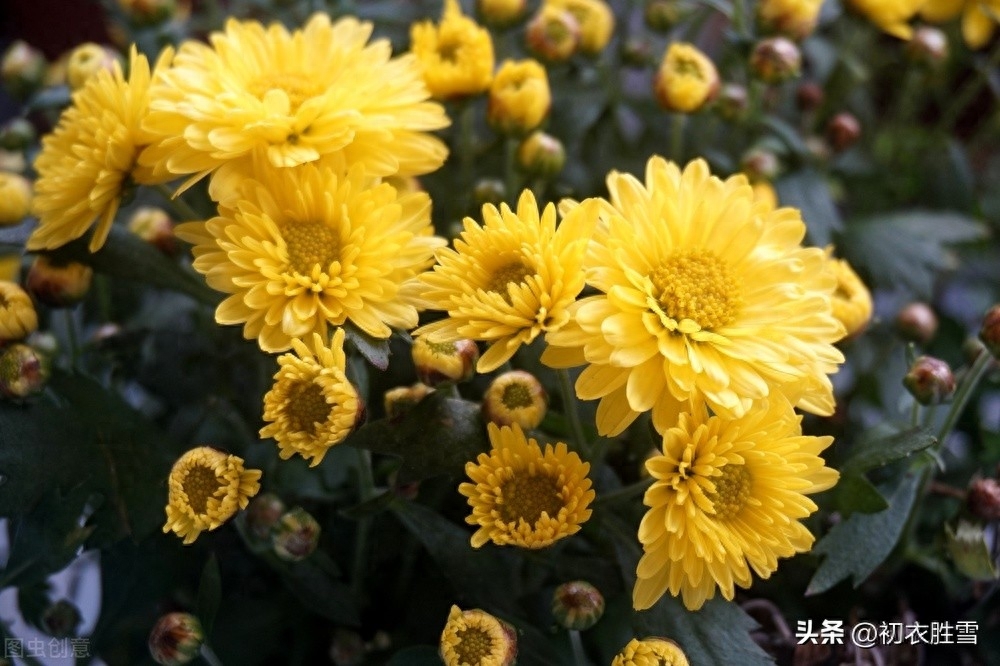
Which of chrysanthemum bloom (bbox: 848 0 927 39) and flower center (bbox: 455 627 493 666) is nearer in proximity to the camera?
flower center (bbox: 455 627 493 666)

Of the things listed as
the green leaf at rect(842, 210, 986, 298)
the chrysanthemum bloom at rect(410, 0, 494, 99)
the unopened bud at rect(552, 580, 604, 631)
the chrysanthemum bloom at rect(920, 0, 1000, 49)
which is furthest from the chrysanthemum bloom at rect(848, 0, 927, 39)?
the unopened bud at rect(552, 580, 604, 631)

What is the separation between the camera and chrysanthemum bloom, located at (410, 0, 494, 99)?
0.71 m

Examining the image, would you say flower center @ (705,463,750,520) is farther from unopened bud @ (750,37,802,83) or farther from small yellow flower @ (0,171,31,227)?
small yellow flower @ (0,171,31,227)

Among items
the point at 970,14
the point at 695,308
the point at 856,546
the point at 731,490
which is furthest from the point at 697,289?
the point at 970,14

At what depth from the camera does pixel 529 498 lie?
55cm

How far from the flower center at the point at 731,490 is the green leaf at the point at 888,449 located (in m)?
0.13

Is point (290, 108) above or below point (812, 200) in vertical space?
above

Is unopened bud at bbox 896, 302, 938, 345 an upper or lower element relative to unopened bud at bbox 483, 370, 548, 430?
lower

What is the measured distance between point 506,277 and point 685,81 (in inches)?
12.1

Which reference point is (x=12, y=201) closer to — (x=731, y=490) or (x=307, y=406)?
(x=307, y=406)

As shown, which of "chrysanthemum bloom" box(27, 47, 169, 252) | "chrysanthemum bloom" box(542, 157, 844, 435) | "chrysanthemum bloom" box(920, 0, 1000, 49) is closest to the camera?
"chrysanthemum bloom" box(542, 157, 844, 435)

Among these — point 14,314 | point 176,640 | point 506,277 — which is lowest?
point 176,640

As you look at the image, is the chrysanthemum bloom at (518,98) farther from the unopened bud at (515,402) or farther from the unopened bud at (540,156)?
the unopened bud at (515,402)

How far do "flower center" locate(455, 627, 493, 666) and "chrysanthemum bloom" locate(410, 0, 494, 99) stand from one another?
1.30 feet
